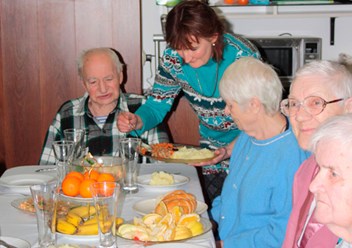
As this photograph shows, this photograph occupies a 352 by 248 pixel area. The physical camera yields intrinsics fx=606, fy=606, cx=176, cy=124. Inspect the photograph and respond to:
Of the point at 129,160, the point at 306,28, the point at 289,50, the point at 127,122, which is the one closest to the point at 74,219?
the point at 129,160

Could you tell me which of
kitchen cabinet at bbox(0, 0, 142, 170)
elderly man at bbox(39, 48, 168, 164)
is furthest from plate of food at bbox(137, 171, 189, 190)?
kitchen cabinet at bbox(0, 0, 142, 170)

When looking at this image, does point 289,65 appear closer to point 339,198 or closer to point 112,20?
point 112,20

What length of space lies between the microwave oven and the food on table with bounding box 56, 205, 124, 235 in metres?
2.48

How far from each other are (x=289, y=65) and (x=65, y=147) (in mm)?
2362

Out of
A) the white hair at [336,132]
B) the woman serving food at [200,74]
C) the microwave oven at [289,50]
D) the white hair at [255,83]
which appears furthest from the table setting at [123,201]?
the microwave oven at [289,50]

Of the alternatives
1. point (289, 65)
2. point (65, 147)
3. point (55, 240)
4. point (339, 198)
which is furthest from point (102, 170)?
point (289, 65)

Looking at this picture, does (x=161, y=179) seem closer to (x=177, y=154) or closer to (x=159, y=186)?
(x=159, y=186)

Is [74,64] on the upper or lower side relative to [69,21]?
lower

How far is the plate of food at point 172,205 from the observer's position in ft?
5.92

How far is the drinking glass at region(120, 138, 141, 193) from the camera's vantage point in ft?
6.88

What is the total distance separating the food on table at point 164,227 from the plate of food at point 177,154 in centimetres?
75

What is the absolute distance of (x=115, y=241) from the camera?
158 cm

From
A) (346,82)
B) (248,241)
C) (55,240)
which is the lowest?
(248,241)

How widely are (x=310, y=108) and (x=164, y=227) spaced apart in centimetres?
51
